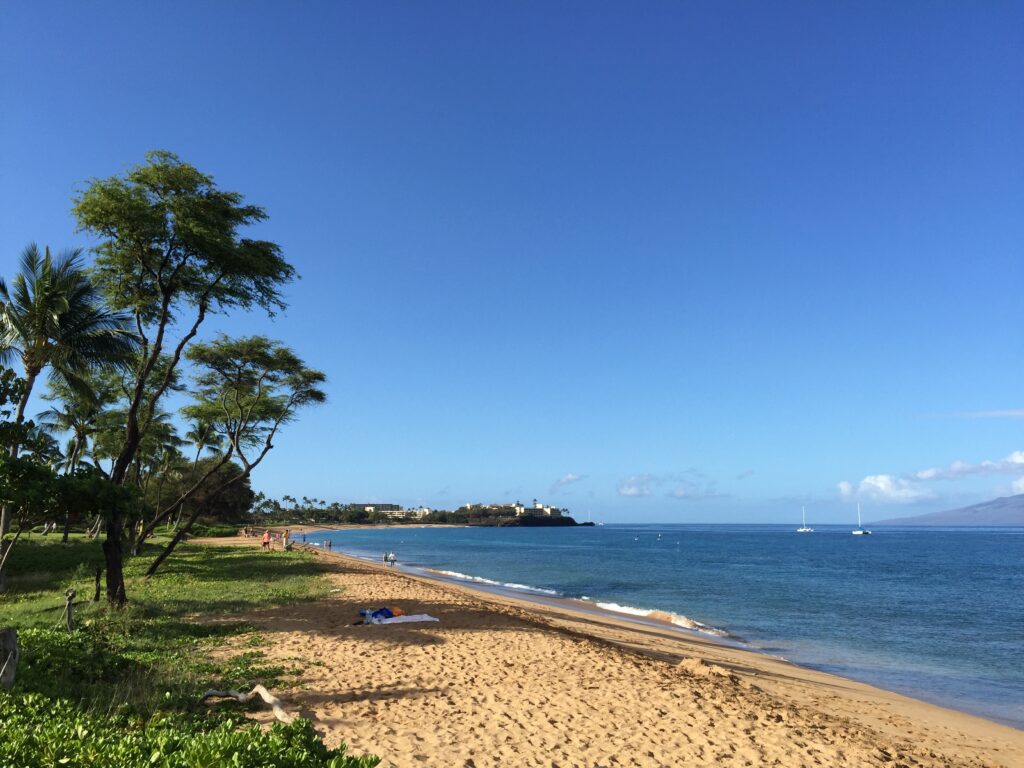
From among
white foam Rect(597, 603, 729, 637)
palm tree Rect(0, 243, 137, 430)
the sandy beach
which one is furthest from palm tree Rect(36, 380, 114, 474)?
white foam Rect(597, 603, 729, 637)

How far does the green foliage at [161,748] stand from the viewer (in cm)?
351

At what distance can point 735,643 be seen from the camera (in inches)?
786

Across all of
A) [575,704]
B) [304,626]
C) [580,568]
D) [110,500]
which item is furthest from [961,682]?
[580,568]

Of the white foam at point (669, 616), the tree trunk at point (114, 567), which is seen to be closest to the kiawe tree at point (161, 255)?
the tree trunk at point (114, 567)

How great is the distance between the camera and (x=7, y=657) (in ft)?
21.1

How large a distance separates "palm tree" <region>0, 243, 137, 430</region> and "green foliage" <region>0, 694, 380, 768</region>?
11186 millimetres

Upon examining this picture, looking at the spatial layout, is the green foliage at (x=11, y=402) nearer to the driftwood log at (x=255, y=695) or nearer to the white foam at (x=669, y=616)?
the driftwood log at (x=255, y=695)

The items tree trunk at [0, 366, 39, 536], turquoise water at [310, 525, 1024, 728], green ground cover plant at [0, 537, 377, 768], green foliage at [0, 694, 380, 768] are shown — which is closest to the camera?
green foliage at [0, 694, 380, 768]

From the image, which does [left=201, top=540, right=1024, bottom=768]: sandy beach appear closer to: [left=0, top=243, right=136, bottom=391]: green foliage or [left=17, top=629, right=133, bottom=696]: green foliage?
[left=17, top=629, right=133, bottom=696]: green foliage

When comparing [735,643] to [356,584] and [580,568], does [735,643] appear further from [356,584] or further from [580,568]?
[580,568]

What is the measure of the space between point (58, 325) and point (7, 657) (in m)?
12.5

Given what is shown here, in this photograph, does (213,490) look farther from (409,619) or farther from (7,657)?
(7,657)

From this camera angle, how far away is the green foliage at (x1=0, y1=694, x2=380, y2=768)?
3510 millimetres

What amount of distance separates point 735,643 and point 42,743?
20188 millimetres
